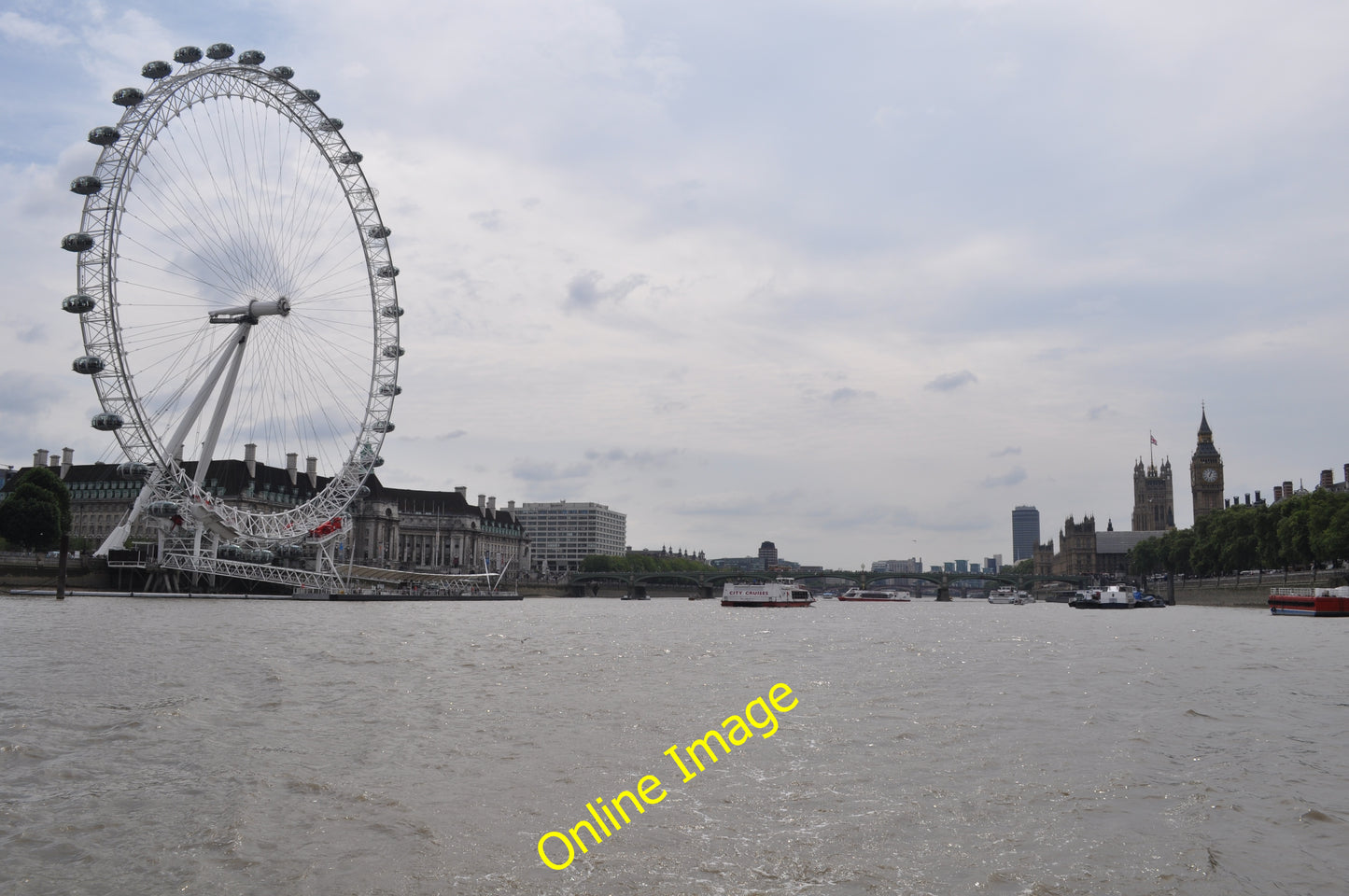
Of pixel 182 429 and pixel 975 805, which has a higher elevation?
pixel 182 429

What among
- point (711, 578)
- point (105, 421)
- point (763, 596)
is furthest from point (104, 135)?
point (711, 578)

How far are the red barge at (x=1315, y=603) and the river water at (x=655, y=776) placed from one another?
54109 mm

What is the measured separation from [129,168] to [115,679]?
57.1m

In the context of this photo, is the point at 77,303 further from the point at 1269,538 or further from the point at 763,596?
the point at 1269,538

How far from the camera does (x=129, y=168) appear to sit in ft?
226

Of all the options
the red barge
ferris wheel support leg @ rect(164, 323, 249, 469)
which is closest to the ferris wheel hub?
ferris wheel support leg @ rect(164, 323, 249, 469)

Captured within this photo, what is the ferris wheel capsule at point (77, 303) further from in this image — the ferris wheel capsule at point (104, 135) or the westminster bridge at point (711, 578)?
the westminster bridge at point (711, 578)

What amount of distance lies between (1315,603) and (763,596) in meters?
57.5

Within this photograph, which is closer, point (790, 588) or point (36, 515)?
point (36, 515)

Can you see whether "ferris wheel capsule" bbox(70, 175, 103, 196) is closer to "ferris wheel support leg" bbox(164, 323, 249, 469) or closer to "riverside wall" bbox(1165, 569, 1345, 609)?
"ferris wheel support leg" bbox(164, 323, 249, 469)

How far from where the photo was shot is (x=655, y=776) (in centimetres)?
1423

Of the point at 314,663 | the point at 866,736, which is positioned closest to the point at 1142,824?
the point at 866,736

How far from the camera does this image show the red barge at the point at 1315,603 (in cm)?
7356

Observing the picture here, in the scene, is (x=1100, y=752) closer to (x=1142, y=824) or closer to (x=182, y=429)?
(x=1142, y=824)
